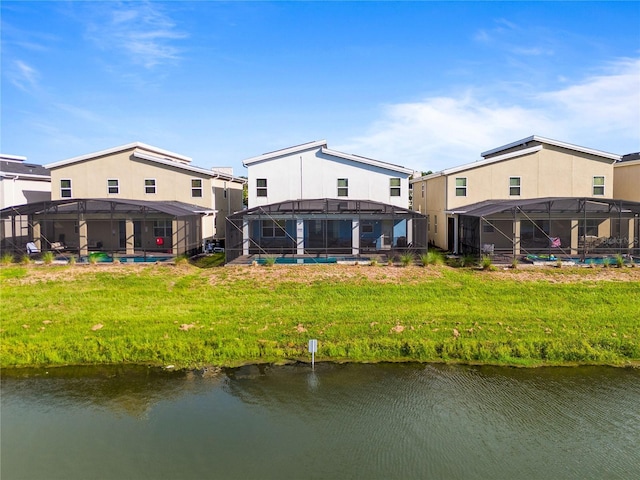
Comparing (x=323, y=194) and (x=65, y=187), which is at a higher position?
(x=65, y=187)

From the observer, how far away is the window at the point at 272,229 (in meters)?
26.3

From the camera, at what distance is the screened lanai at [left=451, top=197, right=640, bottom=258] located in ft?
74.7

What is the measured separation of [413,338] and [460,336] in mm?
1492

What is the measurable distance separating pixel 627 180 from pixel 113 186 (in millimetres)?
29760

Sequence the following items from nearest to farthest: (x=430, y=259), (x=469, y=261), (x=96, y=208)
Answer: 1. (x=430, y=259)
2. (x=469, y=261)
3. (x=96, y=208)

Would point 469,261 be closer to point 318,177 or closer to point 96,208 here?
point 318,177

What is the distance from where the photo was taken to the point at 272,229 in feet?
87.0

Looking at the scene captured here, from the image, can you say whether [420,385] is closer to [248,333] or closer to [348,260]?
[248,333]

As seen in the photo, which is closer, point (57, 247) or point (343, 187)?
point (57, 247)

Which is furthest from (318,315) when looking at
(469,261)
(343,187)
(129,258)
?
(129,258)

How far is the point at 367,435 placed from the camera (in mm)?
10320

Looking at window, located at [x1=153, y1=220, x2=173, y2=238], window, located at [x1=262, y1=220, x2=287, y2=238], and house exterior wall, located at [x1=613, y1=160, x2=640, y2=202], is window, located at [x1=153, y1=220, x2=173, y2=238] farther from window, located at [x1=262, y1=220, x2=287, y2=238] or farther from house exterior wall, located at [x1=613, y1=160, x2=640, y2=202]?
house exterior wall, located at [x1=613, y1=160, x2=640, y2=202]

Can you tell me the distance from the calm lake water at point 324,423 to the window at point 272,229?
13.2 metres

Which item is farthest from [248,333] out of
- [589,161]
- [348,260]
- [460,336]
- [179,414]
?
[589,161]
